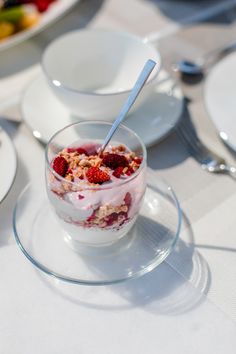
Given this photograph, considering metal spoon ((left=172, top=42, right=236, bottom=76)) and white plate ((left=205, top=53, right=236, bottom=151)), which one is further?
metal spoon ((left=172, top=42, right=236, bottom=76))

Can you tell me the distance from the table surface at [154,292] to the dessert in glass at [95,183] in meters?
0.06

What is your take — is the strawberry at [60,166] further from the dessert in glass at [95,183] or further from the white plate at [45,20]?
the white plate at [45,20]

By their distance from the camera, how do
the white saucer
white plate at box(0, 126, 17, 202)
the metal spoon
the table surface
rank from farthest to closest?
the metal spoon, the white saucer, white plate at box(0, 126, 17, 202), the table surface

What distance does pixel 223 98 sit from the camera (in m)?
0.80

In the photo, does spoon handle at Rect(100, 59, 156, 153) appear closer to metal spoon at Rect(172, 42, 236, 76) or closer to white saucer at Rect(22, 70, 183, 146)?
white saucer at Rect(22, 70, 183, 146)

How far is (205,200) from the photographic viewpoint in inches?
26.7

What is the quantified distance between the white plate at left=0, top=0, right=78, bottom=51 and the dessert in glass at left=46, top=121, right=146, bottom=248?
0.38 metres

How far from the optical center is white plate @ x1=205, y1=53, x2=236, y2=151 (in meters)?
0.74

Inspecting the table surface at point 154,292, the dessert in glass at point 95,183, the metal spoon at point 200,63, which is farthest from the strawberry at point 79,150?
the metal spoon at point 200,63

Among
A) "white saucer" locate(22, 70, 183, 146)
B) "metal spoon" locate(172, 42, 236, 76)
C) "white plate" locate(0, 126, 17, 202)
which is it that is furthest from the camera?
"metal spoon" locate(172, 42, 236, 76)

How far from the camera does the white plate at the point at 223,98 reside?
0.74 m

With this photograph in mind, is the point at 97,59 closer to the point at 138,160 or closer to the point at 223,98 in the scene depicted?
the point at 223,98

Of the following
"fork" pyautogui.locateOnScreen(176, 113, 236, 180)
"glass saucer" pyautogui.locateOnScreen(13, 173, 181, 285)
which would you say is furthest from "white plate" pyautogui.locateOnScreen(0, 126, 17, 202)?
"fork" pyautogui.locateOnScreen(176, 113, 236, 180)

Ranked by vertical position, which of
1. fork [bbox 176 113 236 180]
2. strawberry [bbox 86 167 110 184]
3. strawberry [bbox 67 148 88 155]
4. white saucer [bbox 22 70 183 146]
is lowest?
fork [bbox 176 113 236 180]
